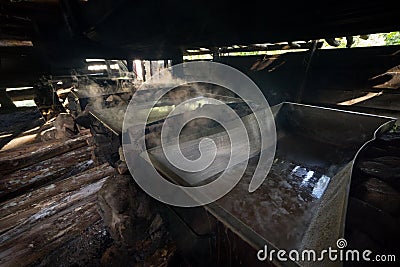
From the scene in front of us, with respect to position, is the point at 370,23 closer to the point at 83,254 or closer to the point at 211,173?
the point at 211,173

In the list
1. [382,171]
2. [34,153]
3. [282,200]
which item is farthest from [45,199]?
[382,171]

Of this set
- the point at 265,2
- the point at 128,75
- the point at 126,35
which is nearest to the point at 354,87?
the point at 265,2

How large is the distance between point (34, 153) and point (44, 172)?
0.59 m

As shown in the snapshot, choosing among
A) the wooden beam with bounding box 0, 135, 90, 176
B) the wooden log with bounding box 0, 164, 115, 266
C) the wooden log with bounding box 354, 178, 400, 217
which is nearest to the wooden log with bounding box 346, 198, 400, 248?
the wooden log with bounding box 354, 178, 400, 217

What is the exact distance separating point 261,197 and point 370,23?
165cm

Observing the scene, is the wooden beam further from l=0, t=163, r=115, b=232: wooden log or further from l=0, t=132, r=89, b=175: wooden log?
l=0, t=163, r=115, b=232: wooden log

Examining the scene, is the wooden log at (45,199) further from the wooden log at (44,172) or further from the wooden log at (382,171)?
the wooden log at (382,171)

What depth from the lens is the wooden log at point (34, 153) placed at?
3209 millimetres

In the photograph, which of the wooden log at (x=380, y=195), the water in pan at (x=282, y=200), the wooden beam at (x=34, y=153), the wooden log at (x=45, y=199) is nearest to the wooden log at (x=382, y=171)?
the wooden log at (x=380, y=195)

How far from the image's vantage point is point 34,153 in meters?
3.44

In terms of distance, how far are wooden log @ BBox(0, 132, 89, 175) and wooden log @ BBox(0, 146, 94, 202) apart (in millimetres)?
90

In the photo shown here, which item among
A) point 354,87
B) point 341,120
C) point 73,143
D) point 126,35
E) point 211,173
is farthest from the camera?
point 354,87

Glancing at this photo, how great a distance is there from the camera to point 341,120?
2.48m

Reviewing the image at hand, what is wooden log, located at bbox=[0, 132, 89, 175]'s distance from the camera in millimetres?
3209
